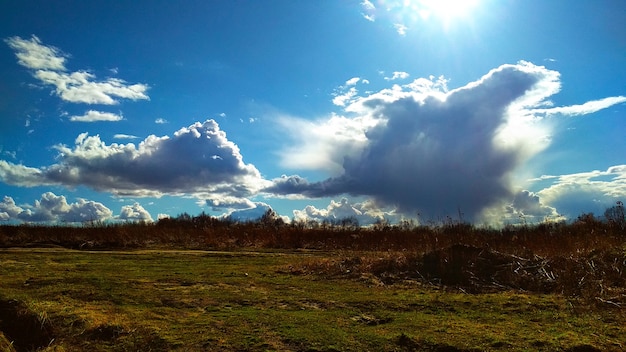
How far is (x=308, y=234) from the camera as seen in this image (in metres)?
23.8

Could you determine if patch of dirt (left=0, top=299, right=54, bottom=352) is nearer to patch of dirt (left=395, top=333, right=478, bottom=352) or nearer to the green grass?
the green grass

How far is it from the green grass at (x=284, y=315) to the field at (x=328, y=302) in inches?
0.8

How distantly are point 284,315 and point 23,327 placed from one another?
3.12 m

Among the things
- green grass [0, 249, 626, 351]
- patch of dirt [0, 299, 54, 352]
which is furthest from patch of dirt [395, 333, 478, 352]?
patch of dirt [0, 299, 54, 352]

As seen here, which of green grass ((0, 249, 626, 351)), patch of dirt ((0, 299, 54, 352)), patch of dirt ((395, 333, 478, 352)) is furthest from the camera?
patch of dirt ((0, 299, 54, 352))

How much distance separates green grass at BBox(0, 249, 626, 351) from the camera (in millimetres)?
5148

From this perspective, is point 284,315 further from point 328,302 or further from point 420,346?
point 420,346

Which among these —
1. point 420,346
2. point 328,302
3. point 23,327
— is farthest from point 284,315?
point 23,327

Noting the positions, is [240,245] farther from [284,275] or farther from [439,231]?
[284,275]

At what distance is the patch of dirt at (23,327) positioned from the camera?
207 inches

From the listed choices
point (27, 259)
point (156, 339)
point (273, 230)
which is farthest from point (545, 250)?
point (273, 230)

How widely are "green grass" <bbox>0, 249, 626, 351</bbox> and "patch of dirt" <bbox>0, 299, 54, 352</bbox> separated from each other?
2 centimetres

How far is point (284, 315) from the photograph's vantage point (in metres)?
6.36

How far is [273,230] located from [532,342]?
20.5 m
